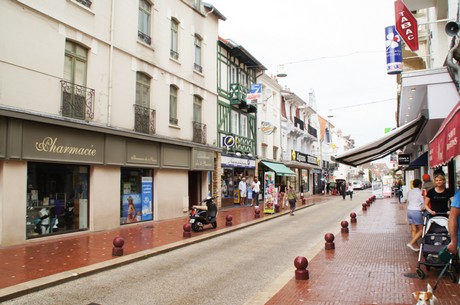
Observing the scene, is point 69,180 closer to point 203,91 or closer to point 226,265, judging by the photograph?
point 226,265

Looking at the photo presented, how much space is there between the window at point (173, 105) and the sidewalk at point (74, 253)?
219 inches

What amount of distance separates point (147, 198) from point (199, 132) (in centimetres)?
519

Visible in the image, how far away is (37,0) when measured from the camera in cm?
1115

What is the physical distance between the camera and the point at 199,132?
65.6ft

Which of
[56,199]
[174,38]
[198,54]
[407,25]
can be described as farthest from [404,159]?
[56,199]

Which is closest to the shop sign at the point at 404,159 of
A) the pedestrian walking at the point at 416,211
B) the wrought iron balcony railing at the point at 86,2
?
the pedestrian walking at the point at 416,211

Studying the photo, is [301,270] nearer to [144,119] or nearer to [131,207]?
[131,207]

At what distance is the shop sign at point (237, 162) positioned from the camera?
77.1ft

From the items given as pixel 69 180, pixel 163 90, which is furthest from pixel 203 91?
pixel 69 180

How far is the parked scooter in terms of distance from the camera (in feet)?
43.7

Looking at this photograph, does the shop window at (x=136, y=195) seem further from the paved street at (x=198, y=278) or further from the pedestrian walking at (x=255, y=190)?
the pedestrian walking at (x=255, y=190)

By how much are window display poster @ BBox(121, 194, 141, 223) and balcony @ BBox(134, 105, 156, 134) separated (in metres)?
2.66

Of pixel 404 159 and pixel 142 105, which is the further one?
pixel 404 159

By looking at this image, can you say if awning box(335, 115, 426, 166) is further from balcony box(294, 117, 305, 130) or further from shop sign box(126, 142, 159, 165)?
balcony box(294, 117, 305, 130)
